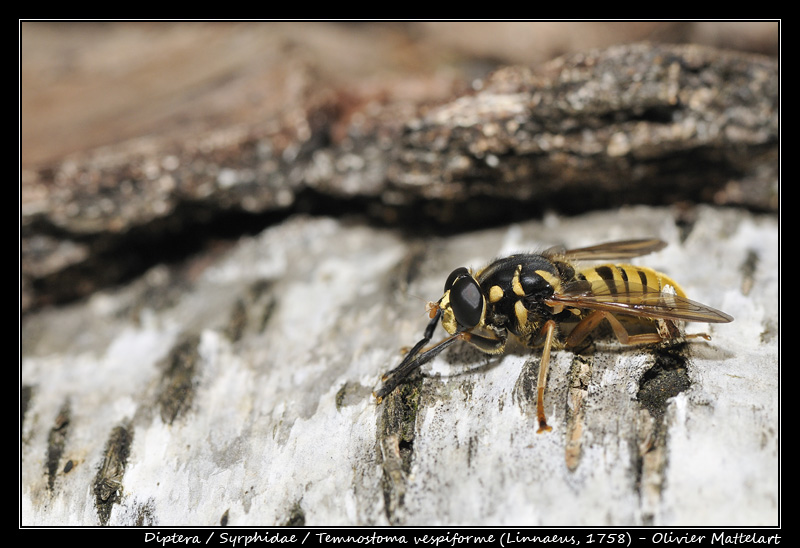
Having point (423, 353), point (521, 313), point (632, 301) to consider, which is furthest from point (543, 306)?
point (423, 353)

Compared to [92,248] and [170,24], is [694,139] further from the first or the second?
[170,24]

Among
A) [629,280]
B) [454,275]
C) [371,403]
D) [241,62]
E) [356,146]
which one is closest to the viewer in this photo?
[371,403]

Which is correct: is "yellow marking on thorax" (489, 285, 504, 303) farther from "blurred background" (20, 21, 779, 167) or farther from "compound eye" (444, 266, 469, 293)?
"blurred background" (20, 21, 779, 167)

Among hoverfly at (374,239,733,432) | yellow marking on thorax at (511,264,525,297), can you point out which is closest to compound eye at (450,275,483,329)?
hoverfly at (374,239,733,432)

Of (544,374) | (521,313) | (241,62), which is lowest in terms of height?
(544,374)

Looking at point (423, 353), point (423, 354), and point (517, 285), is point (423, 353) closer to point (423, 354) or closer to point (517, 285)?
point (423, 354)

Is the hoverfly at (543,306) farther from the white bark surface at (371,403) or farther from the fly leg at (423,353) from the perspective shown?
the white bark surface at (371,403)

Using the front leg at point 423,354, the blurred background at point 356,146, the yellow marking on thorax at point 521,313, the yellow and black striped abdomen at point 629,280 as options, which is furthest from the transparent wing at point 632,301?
the blurred background at point 356,146

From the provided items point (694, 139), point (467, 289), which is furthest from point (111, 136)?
point (694, 139)
